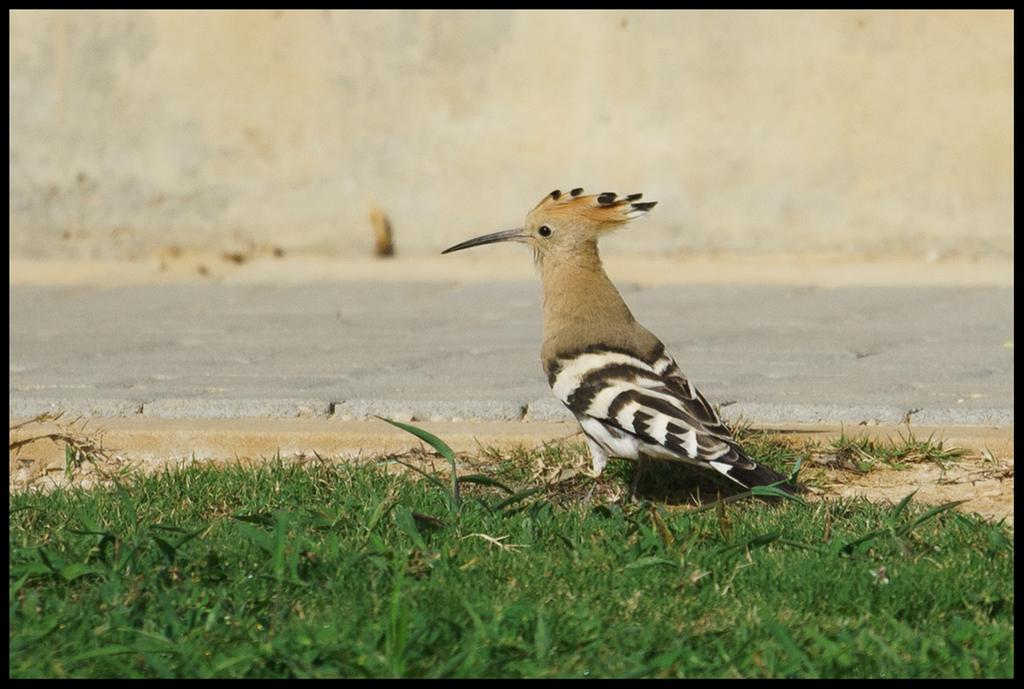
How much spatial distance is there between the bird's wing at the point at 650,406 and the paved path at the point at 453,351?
838 millimetres

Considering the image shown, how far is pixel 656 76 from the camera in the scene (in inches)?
458

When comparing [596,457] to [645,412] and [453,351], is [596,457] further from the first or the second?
[453,351]

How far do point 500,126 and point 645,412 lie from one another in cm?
759

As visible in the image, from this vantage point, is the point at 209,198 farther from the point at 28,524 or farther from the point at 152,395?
the point at 28,524

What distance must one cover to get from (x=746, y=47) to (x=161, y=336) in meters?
5.25

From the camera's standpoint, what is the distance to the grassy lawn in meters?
3.23

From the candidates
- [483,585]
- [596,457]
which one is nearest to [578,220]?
[596,457]

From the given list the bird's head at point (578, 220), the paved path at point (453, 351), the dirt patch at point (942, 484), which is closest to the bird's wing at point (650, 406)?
the dirt patch at point (942, 484)

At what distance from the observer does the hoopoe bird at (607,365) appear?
Result: 4.37 metres

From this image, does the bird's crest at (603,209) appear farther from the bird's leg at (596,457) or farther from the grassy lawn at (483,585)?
the grassy lawn at (483,585)

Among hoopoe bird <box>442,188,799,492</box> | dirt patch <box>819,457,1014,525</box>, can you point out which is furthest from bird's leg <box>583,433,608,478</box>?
dirt patch <box>819,457,1014,525</box>

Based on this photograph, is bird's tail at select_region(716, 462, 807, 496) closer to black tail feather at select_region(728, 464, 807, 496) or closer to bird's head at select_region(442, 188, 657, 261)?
black tail feather at select_region(728, 464, 807, 496)

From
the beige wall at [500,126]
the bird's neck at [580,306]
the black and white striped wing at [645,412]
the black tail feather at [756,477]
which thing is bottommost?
the black tail feather at [756,477]

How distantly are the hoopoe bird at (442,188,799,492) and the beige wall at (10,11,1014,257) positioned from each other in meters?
6.20
